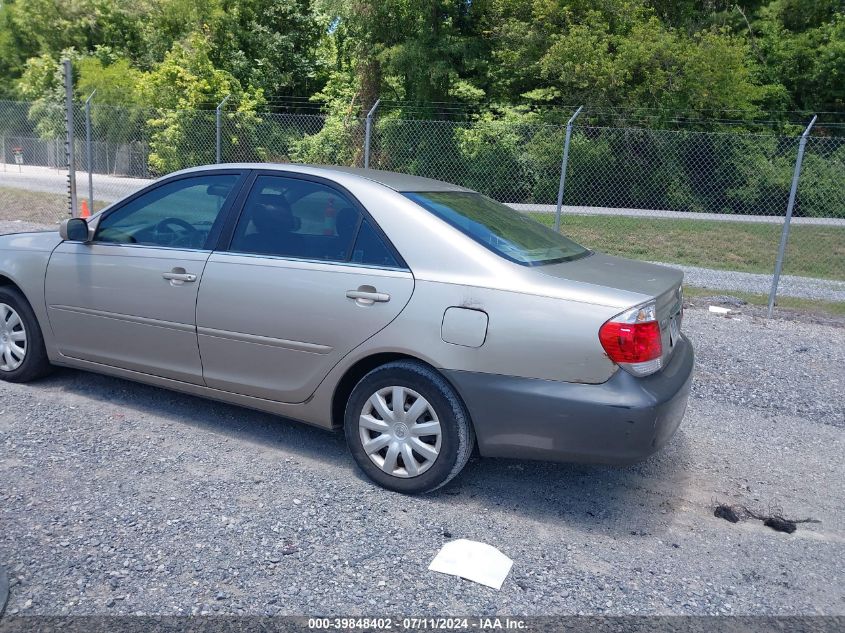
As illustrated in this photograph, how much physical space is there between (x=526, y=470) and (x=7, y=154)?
33952 millimetres

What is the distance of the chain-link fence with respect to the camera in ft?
44.8

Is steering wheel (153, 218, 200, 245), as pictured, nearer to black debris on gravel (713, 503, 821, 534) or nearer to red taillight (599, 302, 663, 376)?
red taillight (599, 302, 663, 376)

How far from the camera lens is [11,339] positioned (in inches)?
204

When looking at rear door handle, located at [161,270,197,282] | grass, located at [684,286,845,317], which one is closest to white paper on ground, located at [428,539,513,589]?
rear door handle, located at [161,270,197,282]

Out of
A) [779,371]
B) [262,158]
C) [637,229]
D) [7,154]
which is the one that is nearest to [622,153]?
[637,229]

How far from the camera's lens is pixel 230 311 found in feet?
13.8

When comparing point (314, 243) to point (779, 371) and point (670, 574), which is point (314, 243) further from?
point (779, 371)

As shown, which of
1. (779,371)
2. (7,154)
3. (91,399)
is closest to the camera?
(91,399)

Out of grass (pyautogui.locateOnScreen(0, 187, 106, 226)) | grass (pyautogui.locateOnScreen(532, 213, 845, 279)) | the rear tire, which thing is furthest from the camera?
grass (pyautogui.locateOnScreen(0, 187, 106, 226))

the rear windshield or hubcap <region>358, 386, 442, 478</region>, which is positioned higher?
the rear windshield

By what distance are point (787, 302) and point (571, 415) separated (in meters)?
8.35

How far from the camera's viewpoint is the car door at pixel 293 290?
386cm

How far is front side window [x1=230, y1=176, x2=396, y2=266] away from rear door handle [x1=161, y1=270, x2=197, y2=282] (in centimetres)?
30

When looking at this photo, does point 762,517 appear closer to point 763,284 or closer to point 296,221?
point 296,221
